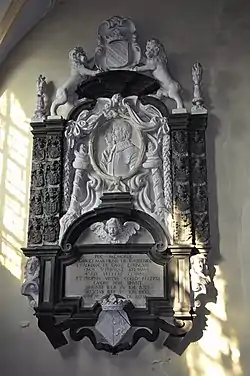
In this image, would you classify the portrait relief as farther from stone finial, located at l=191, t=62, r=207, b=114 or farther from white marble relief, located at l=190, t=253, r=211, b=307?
white marble relief, located at l=190, t=253, r=211, b=307

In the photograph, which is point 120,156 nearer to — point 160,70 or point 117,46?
point 160,70

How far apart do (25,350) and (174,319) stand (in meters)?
1.31

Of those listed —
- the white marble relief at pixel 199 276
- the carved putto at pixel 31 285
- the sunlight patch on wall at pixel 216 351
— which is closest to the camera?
the sunlight patch on wall at pixel 216 351

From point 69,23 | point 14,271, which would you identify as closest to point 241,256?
point 14,271

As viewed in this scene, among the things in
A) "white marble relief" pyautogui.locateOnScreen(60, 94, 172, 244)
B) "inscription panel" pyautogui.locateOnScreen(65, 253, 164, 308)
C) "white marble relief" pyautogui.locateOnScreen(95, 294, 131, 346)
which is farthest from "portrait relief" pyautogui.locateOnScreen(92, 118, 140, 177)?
"white marble relief" pyautogui.locateOnScreen(95, 294, 131, 346)

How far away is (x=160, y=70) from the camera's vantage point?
227 inches

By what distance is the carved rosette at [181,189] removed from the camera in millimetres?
5277

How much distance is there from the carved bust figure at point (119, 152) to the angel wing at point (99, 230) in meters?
0.49

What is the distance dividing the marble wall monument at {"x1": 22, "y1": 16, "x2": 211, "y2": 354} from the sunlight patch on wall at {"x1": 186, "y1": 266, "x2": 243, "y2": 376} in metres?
0.18

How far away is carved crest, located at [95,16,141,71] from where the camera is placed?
5.90 m

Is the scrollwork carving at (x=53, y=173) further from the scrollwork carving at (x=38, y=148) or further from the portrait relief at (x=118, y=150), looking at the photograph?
→ the portrait relief at (x=118, y=150)

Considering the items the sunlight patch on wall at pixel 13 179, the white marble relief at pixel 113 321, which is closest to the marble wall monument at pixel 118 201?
the white marble relief at pixel 113 321

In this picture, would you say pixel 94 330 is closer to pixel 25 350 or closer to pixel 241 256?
pixel 25 350

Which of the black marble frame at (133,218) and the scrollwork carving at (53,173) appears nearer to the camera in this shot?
the black marble frame at (133,218)
